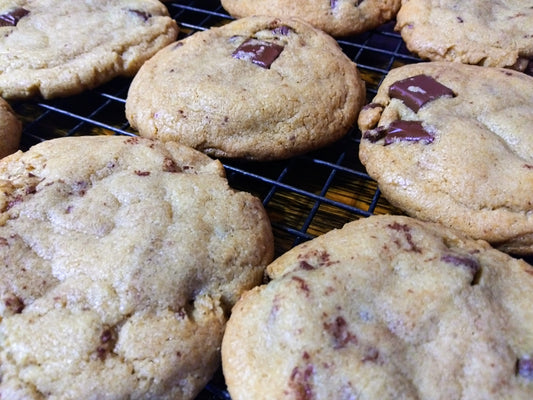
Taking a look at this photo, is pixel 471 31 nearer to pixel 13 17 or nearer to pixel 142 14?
pixel 142 14

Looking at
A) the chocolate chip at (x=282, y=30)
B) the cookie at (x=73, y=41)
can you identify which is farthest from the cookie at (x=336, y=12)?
the cookie at (x=73, y=41)

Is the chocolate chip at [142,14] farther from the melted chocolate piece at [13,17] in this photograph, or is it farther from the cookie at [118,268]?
the cookie at [118,268]

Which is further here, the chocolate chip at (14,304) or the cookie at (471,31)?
the cookie at (471,31)

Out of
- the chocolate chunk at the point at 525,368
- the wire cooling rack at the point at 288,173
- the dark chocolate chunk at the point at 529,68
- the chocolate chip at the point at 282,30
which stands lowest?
the wire cooling rack at the point at 288,173

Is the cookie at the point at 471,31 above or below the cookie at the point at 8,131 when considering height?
above

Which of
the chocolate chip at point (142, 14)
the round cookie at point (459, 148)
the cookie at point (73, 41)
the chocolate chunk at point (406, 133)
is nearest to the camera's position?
the round cookie at point (459, 148)

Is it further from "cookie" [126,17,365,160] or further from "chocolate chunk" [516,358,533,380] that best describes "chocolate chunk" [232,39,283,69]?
"chocolate chunk" [516,358,533,380]

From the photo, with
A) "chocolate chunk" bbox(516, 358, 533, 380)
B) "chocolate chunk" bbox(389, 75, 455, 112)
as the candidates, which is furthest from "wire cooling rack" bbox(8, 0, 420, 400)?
"chocolate chunk" bbox(516, 358, 533, 380)
